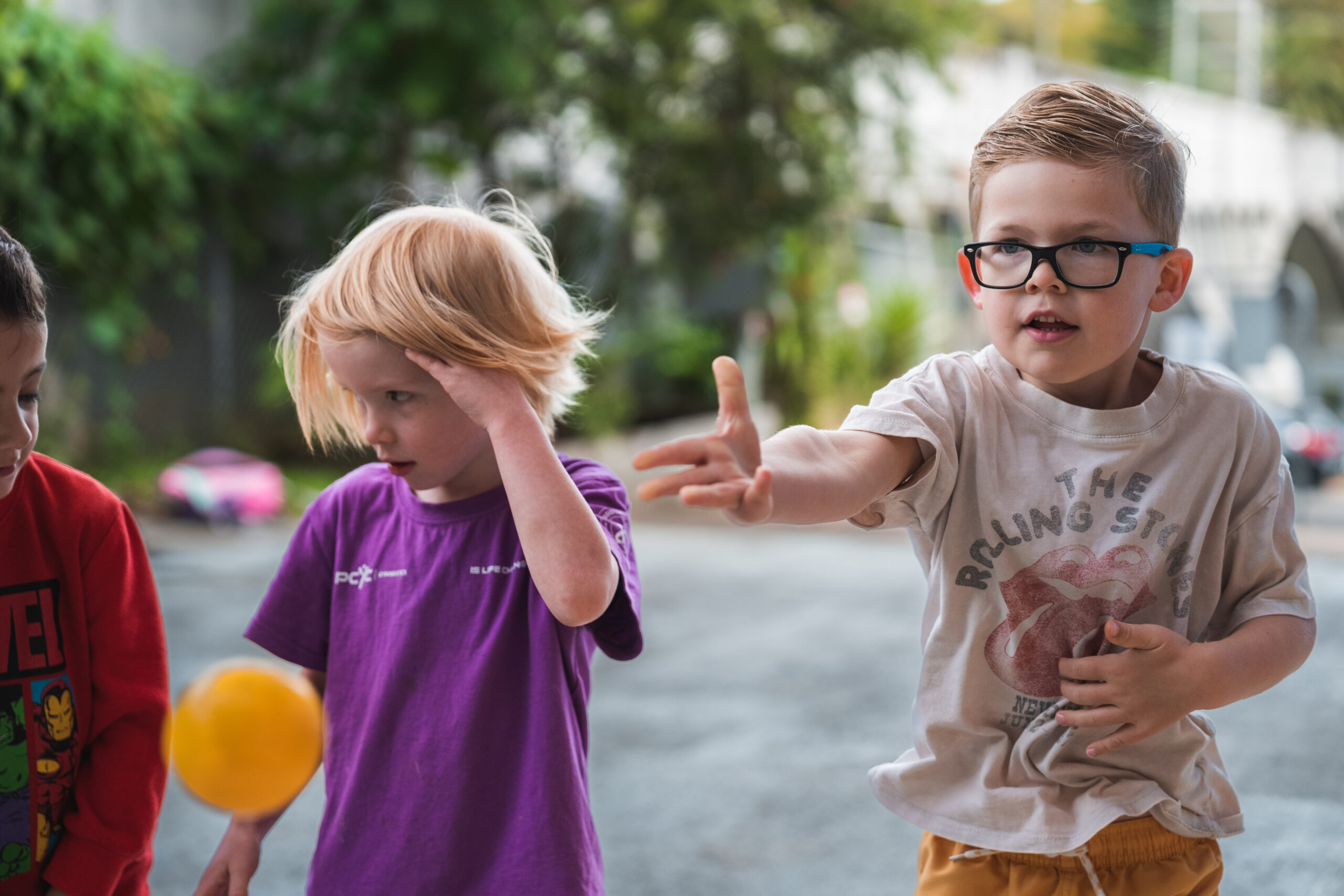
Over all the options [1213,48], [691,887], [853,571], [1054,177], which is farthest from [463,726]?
[1213,48]

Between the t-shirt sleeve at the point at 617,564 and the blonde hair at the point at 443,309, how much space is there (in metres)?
0.12

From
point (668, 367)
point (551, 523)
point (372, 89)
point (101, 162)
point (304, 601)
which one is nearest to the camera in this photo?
point (551, 523)

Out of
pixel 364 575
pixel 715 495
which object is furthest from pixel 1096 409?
pixel 364 575

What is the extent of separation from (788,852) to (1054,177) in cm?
241

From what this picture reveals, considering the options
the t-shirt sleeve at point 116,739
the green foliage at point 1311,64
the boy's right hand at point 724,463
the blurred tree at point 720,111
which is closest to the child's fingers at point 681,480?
the boy's right hand at point 724,463

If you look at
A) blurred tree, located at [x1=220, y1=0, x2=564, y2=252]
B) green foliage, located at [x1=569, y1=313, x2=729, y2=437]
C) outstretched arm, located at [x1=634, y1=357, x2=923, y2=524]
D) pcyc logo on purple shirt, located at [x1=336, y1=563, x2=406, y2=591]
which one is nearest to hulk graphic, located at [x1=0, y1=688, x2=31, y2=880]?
pcyc logo on purple shirt, located at [x1=336, y1=563, x2=406, y2=591]

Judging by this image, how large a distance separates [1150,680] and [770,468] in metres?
0.58

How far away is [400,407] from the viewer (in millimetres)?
1599

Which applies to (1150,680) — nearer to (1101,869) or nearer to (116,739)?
(1101,869)

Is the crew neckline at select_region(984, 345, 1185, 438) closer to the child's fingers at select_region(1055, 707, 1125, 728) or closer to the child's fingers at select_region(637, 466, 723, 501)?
the child's fingers at select_region(1055, 707, 1125, 728)

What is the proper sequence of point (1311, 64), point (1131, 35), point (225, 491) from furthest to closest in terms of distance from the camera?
1. point (1131, 35)
2. point (1311, 64)
3. point (225, 491)

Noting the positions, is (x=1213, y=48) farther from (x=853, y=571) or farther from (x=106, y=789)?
(x=106, y=789)

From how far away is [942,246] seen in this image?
1748 centimetres

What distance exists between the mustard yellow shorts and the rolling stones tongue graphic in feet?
0.70
